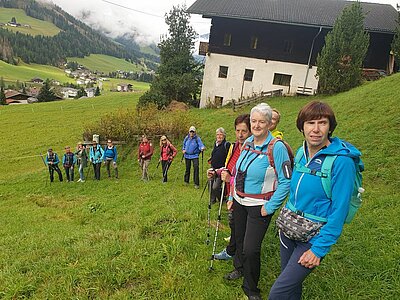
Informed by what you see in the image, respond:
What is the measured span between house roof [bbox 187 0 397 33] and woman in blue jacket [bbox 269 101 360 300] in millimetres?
26843

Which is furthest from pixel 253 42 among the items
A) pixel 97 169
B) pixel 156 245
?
Answer: pixel 156 245

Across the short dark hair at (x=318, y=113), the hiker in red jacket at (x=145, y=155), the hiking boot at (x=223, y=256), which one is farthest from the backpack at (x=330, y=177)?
the hiker in red jacket at (x=145, y=155)

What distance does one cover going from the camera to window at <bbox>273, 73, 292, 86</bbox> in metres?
28.2

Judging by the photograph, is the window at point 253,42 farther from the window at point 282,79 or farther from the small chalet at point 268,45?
the window at point 282,79

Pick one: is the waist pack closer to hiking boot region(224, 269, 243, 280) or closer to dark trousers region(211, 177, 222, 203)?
hiking boot region(224, 269, 243, 280)

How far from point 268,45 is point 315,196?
27.9m

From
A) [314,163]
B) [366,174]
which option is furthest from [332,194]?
[366,174]

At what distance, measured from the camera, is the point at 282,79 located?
2830 cm

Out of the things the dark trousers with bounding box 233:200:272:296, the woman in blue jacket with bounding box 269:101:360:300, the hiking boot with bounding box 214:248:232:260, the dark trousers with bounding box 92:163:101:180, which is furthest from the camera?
the dark trousers with bounding box 92:163:101:180

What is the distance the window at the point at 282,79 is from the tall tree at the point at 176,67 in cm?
733

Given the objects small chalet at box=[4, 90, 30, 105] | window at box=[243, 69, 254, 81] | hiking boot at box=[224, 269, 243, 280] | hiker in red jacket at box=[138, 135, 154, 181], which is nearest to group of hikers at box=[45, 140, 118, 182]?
hiker in red jacket at box=[138, 135, 154, 181]

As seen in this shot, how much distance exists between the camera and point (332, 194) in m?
2.45

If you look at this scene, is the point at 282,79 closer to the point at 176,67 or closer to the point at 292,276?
the point at 176,67

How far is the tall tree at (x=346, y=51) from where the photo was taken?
22.1 meters
